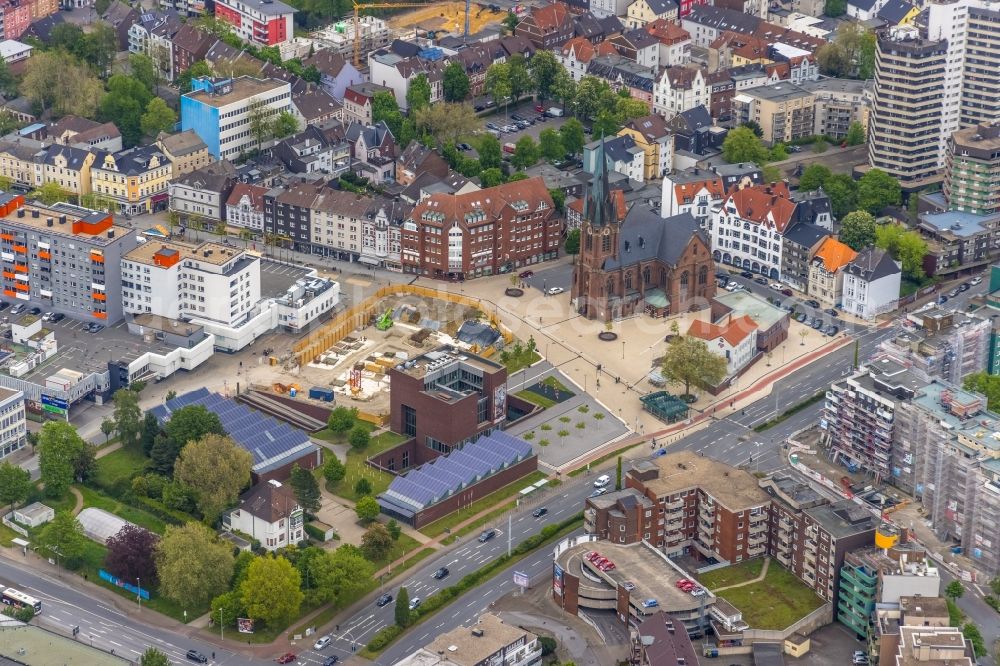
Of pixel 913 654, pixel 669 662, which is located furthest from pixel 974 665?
pixel 669 662

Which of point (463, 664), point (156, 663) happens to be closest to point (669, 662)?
point (463, 664)

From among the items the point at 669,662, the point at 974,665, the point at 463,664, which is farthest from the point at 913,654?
the point at 463,664

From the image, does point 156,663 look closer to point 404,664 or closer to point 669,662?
point 404,664

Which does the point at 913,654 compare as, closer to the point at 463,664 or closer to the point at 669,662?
the point at 669,662

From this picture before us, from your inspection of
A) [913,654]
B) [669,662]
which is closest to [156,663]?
[669,662]

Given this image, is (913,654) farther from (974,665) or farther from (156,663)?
(156,663)

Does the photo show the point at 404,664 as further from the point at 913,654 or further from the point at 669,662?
the point at 913,654

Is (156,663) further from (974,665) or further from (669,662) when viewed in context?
(974,665)
